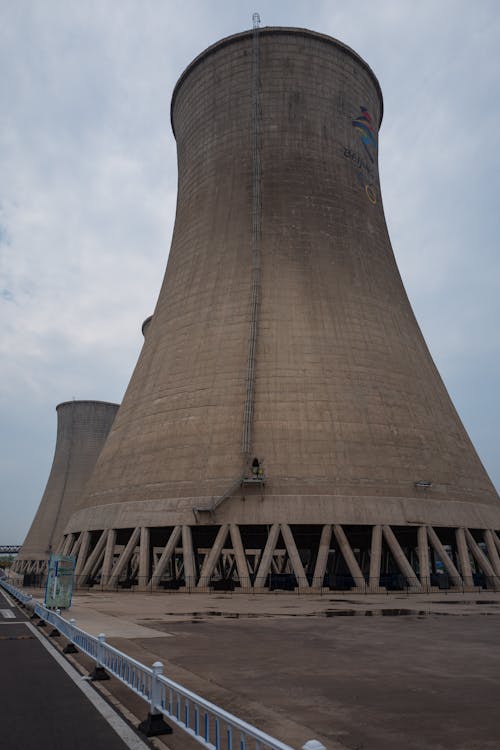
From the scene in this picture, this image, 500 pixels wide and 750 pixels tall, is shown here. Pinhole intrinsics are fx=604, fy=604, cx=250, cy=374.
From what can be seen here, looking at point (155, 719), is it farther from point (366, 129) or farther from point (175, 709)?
point (366, 129)

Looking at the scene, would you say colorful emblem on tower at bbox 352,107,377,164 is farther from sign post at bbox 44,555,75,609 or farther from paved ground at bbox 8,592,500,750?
sign post at bbox 44,555,75,609

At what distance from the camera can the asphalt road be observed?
5328 mm

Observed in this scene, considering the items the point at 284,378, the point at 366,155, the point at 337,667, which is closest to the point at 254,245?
the point at 284,378

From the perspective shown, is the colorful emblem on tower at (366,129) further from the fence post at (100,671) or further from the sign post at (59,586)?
the fence post at (100,671)

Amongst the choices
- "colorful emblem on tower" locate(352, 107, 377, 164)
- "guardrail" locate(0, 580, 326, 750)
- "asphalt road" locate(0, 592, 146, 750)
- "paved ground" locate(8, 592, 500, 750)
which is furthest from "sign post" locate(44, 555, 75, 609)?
"colorful emblem on tower" locate(352, 107, 377, 164)

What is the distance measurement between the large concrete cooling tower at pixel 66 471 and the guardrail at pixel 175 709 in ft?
171

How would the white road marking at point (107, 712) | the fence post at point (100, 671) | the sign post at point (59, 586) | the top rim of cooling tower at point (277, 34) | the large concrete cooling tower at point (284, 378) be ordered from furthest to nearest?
the top rim of cooling tower at point (277, 34), the large concrete cooling tower at point (284, 378), the sign post at point (59, 586), the fence post at point (100, 671), the white road marking at point (107, 712)

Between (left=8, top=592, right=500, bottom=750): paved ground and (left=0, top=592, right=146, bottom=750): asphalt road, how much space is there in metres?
0.57

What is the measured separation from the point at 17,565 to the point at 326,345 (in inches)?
2174

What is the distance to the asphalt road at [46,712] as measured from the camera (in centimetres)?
533

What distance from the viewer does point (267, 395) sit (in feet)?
90.3

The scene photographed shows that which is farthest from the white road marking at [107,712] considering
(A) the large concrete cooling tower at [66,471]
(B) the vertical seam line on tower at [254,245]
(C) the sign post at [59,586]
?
(A) the large concrete cooling tower at [66,471]

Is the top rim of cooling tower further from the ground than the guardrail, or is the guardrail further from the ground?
the top rim of cooling tower

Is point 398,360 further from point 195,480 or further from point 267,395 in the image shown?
point 195,480
